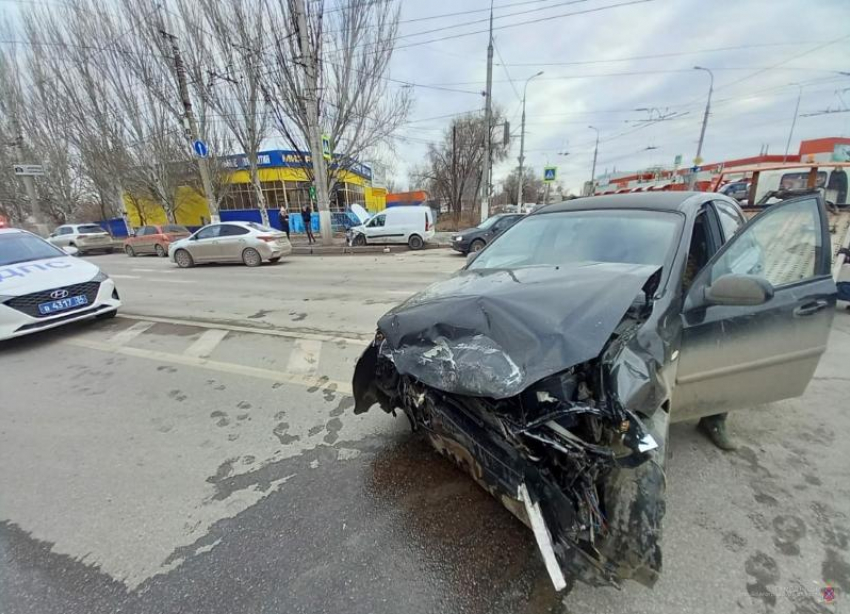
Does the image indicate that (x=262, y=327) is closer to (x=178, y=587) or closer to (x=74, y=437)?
(x=74, y=437)

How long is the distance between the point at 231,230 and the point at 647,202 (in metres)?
12.9

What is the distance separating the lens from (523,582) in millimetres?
1574

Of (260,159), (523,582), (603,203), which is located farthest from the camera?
(260,159)

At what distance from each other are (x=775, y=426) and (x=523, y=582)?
248 cm

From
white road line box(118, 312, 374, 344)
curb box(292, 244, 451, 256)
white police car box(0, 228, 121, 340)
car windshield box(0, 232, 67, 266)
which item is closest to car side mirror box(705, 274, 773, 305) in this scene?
white road line box(118, 312, 374, 344)

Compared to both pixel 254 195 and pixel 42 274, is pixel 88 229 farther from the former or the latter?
pixel 42 274

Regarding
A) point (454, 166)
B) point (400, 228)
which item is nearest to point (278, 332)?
point (400, 228)

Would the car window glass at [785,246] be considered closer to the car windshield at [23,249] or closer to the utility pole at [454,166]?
the car windshield at [23,249]

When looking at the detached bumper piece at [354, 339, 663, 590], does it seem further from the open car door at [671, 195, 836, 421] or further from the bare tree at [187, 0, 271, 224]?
the bare tree at [187, 0, 271, 224]

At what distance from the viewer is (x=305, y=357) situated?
4.16m

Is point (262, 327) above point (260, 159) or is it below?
below

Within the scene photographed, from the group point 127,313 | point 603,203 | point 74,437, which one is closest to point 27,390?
point 74,437

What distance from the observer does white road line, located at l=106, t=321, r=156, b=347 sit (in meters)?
4.91

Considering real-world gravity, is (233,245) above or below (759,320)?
below
